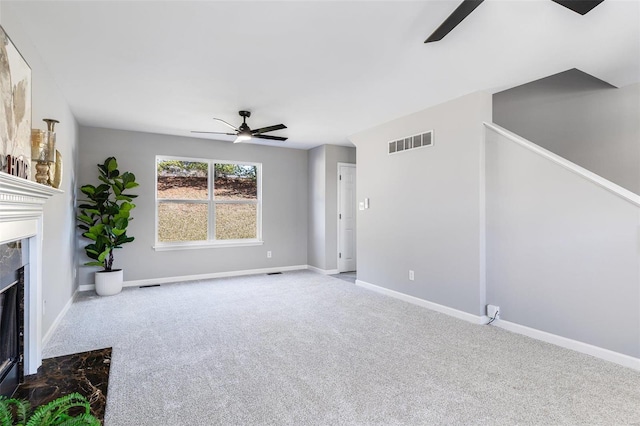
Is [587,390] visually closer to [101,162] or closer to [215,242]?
[215,242]

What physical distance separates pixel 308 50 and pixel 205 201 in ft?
12.9

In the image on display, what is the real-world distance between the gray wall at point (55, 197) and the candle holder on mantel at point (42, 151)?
40 centimetres

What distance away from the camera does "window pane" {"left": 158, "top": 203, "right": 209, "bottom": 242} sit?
5.62 m

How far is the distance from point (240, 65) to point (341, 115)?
1.80m

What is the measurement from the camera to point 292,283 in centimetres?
549

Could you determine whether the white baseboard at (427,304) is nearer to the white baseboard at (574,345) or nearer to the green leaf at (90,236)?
the white baseboard at (574,345)

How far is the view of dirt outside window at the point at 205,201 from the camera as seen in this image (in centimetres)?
566

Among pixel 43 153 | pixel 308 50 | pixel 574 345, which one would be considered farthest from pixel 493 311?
pixel 43 153

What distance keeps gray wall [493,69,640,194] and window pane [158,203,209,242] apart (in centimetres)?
484

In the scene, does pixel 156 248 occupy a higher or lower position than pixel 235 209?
lower

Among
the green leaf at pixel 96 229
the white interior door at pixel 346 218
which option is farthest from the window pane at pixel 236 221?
the green leaf at pixel 96 229

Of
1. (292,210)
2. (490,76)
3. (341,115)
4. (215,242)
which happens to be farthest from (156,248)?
(490,76)

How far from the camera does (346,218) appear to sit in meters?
6.54

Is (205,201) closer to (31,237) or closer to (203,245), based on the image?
(203,245)
